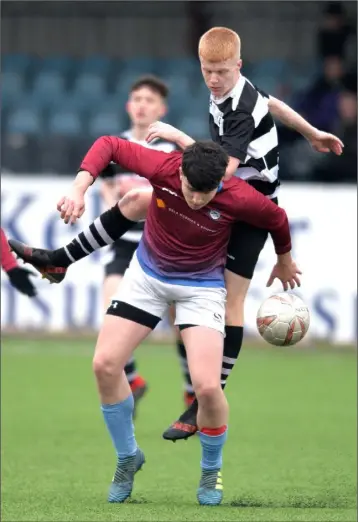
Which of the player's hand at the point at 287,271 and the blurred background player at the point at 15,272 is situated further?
the blurred background player at the point at 15,272

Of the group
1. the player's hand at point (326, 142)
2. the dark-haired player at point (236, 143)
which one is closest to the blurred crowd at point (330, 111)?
the player's hand at point (326, 142)

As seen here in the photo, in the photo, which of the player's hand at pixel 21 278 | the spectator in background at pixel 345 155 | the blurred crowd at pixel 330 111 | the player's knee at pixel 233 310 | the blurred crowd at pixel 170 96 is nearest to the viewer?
the player's knee at pixel 233 310

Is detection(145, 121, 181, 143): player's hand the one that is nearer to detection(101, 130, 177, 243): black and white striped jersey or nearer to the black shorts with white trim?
the black shorts with white trim

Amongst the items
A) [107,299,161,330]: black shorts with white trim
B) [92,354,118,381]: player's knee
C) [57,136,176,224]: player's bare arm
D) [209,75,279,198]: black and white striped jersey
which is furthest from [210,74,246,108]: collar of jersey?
[92,354,118,381]: player's knee

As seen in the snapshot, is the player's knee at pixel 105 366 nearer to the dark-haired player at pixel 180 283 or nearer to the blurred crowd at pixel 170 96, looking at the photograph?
the dark-haired player at pixel 180 283

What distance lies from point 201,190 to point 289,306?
44.7 inches

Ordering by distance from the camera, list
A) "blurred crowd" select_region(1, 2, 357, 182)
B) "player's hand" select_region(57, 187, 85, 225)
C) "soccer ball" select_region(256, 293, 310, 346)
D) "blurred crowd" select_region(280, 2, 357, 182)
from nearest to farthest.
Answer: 1. "player's hand" select_region(57, 187, 85, 225)
2. "soccer ball" select_region(256, 293, 310, 346)
3. "blurred crowd" select_region(280, 2, 357, 182)
4. "blurred crowd" select_region(1, 2, 357, 182)

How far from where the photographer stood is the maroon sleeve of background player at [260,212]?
7.61 m

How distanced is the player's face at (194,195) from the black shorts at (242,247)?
57 centimetres

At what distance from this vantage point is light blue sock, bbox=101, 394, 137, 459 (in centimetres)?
785

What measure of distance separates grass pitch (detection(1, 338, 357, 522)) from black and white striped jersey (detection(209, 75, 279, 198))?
1952mm

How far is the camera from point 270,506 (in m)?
7.66

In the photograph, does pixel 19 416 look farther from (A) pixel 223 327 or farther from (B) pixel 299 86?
(B) pixel 299 86

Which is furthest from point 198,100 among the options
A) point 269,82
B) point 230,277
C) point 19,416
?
point 230,277
